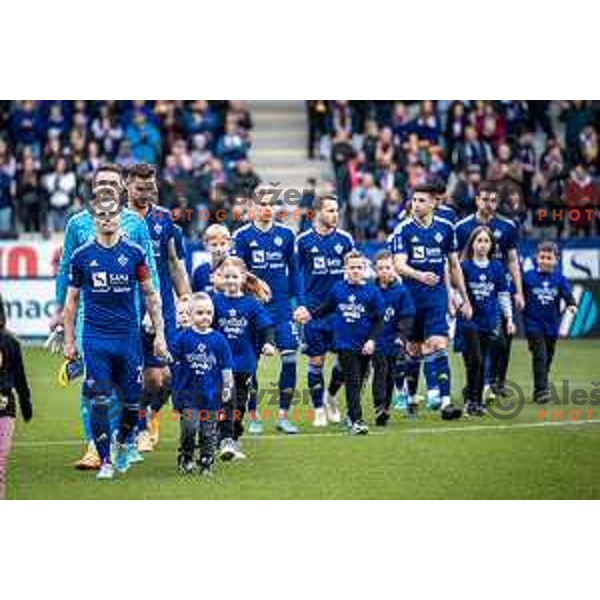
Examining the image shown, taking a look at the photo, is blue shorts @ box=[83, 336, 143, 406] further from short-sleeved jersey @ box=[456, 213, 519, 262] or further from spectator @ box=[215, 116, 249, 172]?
spectator @ box=[215, 116, 249, 172]

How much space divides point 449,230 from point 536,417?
5.97 feet

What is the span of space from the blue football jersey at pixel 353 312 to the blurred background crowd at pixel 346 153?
9.29m

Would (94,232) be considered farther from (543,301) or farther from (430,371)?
(543,301)

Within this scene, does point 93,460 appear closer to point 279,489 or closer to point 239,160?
point 279,489

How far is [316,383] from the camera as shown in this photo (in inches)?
610

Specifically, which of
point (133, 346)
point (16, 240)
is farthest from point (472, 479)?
point (16, 240)

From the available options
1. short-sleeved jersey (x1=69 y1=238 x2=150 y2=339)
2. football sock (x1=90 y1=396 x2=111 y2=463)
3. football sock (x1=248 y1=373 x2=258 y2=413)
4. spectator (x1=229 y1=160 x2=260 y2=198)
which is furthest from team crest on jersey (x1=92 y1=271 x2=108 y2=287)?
spectator (x1=229 y1=160 x2=260 y2=198)

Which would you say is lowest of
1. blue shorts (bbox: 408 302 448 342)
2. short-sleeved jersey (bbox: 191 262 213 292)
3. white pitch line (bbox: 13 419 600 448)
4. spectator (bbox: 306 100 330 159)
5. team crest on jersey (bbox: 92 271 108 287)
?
white pitch line (bbox: 13 419 600 448)

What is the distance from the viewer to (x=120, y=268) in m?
12.2

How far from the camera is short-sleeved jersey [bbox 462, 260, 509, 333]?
16.2m

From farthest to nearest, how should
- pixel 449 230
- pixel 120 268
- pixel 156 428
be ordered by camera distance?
pixel 449 230 < pixel 156 428 < pixel 120 268

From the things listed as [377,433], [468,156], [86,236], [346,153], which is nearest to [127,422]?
[86,236]

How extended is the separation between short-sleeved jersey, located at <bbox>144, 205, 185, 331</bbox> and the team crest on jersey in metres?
1.47

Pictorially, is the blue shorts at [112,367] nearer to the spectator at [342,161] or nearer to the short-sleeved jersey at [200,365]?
the short-sleeved jersey at [200,365]
